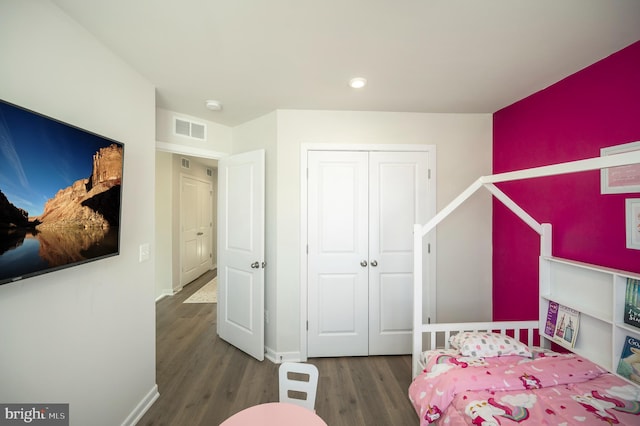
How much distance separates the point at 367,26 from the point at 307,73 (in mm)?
590

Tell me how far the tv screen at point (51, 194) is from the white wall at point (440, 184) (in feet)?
4.54

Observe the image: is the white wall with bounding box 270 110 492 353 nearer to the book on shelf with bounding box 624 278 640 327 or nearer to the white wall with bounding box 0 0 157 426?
the white wall with bounding box 0 0 157 426

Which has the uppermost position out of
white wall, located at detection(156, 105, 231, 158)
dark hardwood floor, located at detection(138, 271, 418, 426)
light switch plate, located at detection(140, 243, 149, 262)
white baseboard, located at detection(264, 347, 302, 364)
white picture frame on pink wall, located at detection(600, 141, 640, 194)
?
white wall, located at detection(156, 105, 231, 158)

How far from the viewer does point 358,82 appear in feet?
6.42

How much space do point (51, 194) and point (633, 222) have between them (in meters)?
3.13

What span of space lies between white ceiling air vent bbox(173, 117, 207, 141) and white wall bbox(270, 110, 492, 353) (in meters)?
0.88

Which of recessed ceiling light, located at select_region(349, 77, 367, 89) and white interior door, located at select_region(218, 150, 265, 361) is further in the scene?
white interior door, located at select_region(218, 150, 265, 361)

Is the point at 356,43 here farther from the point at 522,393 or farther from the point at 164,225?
the point at 164,225

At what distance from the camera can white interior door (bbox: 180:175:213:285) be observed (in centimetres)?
473

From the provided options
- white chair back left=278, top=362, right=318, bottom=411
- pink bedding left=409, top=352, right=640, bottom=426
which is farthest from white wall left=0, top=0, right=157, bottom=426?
pink bedding left=409, top=352, right=640, bottom=426

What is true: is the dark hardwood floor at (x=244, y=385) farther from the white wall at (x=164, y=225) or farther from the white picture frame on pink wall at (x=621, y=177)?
the white picture frame on pink wall at (x=621, y=177)

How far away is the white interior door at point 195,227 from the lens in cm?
473

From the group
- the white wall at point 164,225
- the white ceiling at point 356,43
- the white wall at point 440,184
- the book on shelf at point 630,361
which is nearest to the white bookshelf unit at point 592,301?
the book on shelf at point 630,361

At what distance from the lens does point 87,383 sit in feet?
4.65
